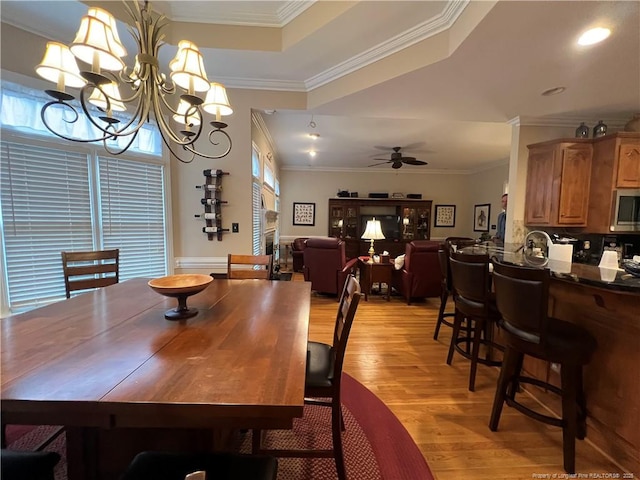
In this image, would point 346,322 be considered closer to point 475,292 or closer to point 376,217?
point 475,292

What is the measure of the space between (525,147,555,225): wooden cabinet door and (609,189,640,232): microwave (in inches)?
23.7

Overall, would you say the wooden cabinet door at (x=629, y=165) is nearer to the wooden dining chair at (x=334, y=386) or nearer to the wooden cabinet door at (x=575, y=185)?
the wooden cabinet door at (x=575, y=185)

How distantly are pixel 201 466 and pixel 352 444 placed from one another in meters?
1.06

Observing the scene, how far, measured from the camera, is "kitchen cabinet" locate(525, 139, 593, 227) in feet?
10.7

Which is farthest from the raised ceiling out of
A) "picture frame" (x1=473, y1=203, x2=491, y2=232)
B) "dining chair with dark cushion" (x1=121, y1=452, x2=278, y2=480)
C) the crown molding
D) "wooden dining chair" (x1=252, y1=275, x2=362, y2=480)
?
"picture frame" (x1=473, y1=203, x2=491, y2=232)

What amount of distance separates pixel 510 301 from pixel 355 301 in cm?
97

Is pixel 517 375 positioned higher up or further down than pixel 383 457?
higher up

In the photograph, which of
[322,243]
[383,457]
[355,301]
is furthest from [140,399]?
[322,243]

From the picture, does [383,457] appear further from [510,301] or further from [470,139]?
[470,139]

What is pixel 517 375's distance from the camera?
1.80m

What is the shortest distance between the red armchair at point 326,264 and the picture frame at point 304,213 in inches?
121

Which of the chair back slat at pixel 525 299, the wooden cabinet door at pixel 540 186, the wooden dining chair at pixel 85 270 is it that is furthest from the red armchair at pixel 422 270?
the wooden dining chair at pixel 85 270

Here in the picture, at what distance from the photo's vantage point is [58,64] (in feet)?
4.36

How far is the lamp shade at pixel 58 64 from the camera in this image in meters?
1.32
